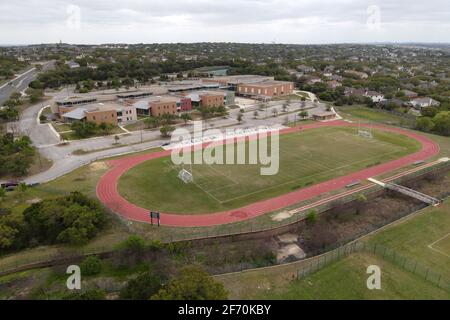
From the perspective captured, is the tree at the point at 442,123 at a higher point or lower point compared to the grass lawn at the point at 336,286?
higher

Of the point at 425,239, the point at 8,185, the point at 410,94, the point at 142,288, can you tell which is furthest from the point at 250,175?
the point at 410,94

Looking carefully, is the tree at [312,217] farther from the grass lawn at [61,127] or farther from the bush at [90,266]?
the grass lawn at [61,127]

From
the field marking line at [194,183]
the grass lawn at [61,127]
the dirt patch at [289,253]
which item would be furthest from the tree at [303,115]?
the grass lawn at [61,127]

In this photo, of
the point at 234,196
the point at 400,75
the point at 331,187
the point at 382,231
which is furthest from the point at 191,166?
the point at 400,75

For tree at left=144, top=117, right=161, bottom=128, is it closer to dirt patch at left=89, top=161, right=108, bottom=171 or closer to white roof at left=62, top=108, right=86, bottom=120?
white roof at left=62, top=108, right=86, bottom=120

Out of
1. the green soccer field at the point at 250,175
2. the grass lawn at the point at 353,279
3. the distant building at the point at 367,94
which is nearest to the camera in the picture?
the grass lawn at the point at 353,279

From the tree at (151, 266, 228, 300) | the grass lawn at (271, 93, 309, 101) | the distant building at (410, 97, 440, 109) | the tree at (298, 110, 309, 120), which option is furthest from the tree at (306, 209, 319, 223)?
the grass lawn at (271, 93, 309, 101)

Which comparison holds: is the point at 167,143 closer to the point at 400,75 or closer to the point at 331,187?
the point at 331,187
